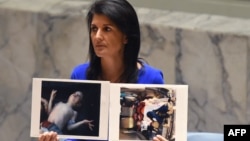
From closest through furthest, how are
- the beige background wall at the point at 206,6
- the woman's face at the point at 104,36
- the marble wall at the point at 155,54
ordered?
the woman's face at the point at 104,36 < the marble wall at the point at 155,54 < the beige background wall at the point at 206,6

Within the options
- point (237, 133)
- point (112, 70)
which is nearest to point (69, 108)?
point (112, 70)

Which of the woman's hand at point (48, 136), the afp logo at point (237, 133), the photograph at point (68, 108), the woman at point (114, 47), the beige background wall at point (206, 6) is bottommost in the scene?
the woman's hand at point (48, 136)

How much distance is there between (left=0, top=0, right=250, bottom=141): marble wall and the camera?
1.89 metres

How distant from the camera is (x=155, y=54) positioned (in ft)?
6.47

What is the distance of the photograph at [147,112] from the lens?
50.3 inches

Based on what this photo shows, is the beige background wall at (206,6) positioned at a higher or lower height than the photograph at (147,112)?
higher

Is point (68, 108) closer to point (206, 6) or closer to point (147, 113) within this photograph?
point (147, 113)

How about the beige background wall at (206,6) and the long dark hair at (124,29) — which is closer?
the long dark hair at (124,29)

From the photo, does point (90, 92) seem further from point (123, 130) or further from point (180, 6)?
point (180, 6)

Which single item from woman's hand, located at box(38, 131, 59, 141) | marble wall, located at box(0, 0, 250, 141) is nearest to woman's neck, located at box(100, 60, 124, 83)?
woman's hand, located at box(38, 131, 59, 141)

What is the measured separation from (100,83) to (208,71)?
0.81 meters

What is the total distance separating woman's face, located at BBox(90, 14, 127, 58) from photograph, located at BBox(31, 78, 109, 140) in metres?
0.10

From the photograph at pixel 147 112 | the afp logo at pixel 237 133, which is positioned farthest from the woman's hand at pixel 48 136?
the afp logo at pixel 237 133

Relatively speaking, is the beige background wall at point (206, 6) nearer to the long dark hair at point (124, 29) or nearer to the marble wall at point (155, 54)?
the marble wall at point (155, 54)
